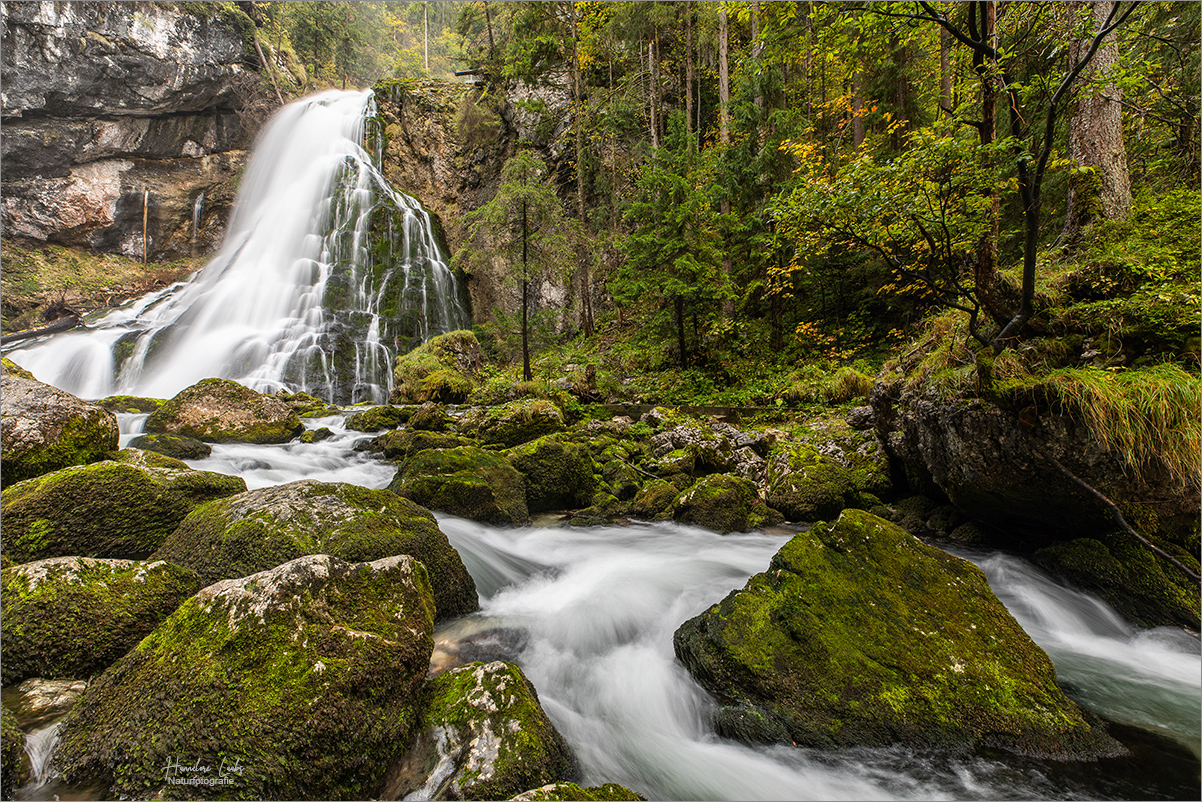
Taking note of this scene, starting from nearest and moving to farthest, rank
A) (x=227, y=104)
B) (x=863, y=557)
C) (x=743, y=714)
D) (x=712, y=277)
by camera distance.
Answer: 1. (x=743, y=714)
2. (x=863, y=557)
3. (x=712, y=277)
4. (x=227, y=104)

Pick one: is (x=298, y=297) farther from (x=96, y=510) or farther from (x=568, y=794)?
(x=568, y=794)

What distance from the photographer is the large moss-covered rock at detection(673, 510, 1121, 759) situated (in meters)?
2.63

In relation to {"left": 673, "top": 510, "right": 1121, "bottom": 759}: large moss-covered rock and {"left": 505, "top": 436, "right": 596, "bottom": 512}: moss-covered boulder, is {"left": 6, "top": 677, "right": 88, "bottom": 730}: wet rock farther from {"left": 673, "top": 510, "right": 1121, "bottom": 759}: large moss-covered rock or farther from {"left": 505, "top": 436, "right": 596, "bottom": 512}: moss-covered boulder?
{"left": 505, "top": 436, "right": 596, "bottom": 512}: moss-covered boulder

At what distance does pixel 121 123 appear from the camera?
24.1 meters

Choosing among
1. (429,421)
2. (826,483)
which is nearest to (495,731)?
(826,483)

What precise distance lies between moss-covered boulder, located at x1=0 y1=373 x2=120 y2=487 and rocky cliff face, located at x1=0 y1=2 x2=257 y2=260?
28.6 meters

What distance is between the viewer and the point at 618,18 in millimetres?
19656

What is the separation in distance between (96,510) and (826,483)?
8210mm

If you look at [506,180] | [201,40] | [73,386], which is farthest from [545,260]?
[201,40]

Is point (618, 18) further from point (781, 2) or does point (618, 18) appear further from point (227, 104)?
point (227, 104)

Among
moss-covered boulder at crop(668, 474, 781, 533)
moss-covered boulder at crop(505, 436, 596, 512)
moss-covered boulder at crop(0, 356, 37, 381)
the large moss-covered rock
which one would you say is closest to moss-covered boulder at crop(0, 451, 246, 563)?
moss-covered boulder at crop(0, 356, 37, 381)

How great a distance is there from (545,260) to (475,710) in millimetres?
13479

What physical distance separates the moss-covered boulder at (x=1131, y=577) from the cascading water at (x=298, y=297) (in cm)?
1899

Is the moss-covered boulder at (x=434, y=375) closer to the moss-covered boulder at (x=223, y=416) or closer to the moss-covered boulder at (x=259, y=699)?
the moss-covered boulder at (x=223, y=416)
